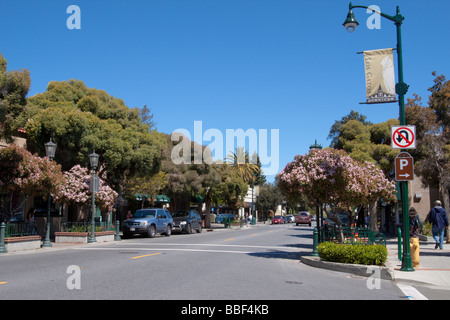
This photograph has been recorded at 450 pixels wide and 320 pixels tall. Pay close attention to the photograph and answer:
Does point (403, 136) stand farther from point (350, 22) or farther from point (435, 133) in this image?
point (435, 133)

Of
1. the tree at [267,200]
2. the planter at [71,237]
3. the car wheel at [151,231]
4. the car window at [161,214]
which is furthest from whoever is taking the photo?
the tree at [267,200]

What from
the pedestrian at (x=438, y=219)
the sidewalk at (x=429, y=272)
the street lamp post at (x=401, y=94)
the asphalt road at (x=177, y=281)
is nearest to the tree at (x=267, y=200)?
the pedestrian at (x=438, y=219)

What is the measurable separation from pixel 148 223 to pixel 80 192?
5.22m

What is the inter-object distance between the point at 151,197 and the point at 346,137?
17482 mm

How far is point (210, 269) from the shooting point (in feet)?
37.6

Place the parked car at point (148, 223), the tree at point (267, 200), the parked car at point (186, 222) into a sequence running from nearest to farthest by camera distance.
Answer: the parked car at point (148, 223)
the parked car at point (186, 222)
the tree at point (267, 200)

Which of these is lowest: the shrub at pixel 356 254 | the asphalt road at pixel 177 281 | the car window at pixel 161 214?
the asphalt road at pixel 177 281

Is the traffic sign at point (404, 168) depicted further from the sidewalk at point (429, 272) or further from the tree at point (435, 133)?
the tree at point (435, 133)

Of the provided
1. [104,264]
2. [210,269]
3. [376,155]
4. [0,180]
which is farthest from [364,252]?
[376,155]


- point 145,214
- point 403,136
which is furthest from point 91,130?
point 403,136

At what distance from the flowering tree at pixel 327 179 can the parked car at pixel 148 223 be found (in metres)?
13.1

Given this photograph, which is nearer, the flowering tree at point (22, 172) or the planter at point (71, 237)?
the flowering tree at point (22, 172)

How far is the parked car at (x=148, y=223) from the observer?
25750 mm
